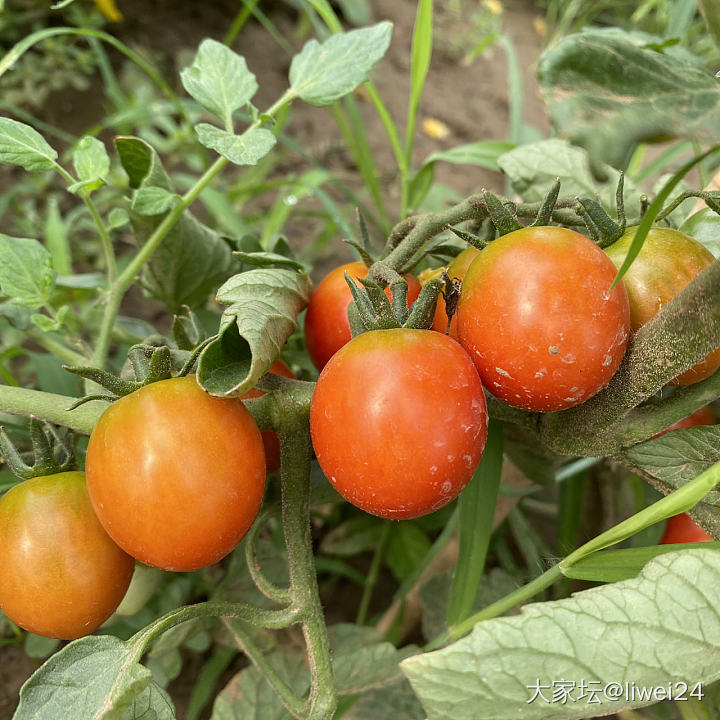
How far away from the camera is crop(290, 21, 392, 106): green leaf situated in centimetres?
82

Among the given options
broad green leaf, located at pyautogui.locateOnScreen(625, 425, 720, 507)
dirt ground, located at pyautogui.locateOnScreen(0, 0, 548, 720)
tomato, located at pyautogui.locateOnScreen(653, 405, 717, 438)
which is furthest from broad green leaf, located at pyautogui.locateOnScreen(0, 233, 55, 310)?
dirt ground, located at pyautogui.locateOnScreen(0, 0, 548, 720)

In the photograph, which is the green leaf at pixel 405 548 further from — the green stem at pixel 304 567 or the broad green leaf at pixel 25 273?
the broad green leaf at pixel 25 273

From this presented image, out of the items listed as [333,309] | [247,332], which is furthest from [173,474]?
[333,309]

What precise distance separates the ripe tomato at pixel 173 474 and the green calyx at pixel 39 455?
0.11 m

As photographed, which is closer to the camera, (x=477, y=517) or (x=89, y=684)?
(x=89, y=684)

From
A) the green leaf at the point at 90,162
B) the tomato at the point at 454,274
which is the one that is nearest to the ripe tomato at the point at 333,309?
the tomato at the point at 454,274

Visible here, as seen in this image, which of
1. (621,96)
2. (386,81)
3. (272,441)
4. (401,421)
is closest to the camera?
(621,96)

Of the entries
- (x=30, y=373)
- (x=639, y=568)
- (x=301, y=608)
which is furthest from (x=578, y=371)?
(x=30, y=373)

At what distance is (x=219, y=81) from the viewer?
809 mm

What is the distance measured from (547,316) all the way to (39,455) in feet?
1.72

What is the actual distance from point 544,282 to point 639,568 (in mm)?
283

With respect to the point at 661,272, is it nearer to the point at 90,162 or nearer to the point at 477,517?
the point at 477,517

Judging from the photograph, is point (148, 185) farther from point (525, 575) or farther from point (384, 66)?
point (384, 66)

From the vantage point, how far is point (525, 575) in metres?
1.11
